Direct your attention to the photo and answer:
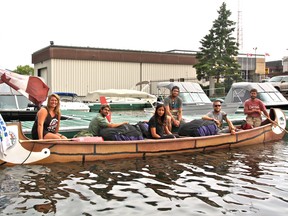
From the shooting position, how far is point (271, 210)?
18.6 feet

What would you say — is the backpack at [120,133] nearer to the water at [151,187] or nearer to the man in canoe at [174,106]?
the water at [151,187]

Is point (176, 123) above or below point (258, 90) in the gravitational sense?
below

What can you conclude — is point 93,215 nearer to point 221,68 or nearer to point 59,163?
point 59,163

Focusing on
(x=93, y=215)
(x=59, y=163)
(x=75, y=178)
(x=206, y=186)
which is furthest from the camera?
(x=59, y=163)

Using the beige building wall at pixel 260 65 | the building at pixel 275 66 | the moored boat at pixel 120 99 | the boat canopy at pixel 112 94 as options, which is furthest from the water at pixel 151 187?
the building at pixel 275 66

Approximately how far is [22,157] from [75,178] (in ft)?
5.28

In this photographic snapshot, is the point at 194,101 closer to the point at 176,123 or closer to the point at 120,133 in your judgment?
the point at 176,123

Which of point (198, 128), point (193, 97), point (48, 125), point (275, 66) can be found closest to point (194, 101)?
point (193, 97)

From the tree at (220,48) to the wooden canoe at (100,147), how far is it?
27.4m

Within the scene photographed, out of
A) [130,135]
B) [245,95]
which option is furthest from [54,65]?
[130,135]

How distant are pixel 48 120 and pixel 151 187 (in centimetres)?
324

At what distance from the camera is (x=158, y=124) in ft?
33.7

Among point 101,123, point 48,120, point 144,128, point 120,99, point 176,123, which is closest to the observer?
point 48,120

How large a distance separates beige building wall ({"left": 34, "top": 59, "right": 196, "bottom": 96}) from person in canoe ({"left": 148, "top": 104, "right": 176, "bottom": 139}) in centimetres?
2890
